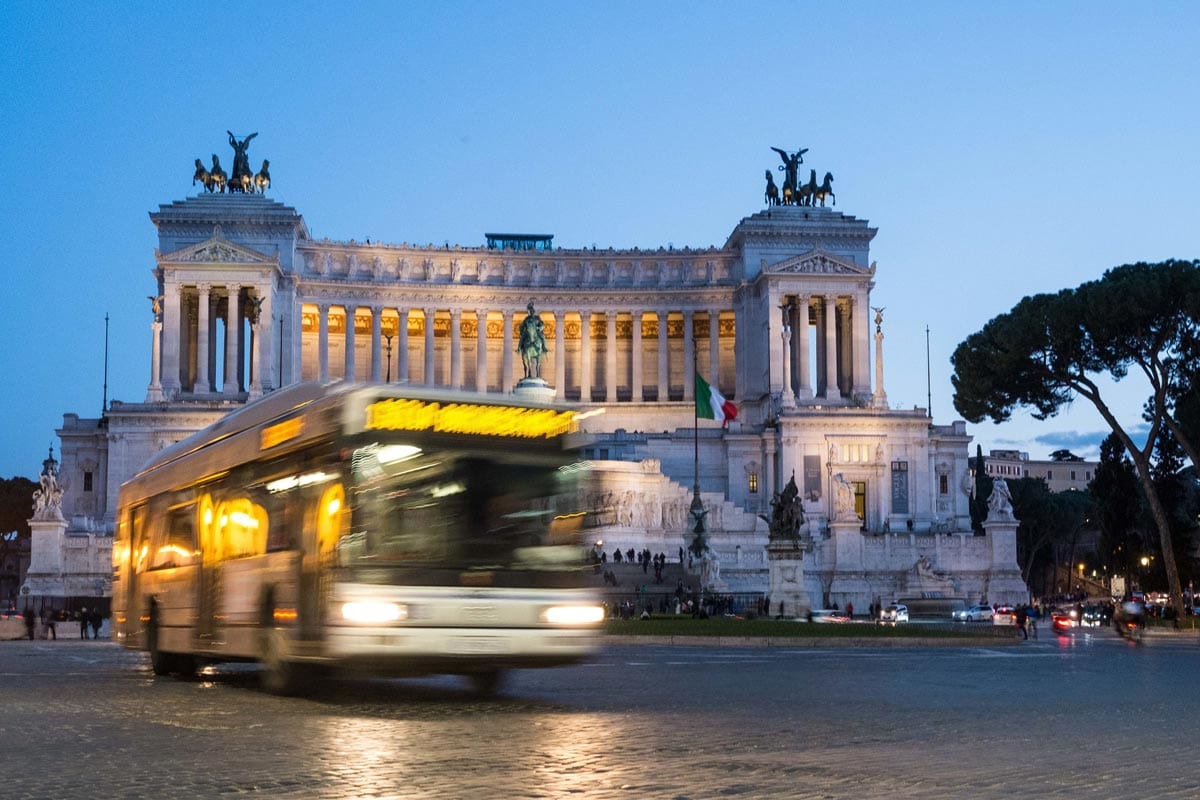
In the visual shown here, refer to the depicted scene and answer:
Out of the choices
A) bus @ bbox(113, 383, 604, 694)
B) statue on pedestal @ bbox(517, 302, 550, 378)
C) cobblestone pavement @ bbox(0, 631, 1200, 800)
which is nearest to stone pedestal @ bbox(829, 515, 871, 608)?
statue on pedestal @ bbox(517, 302, 550, 378)

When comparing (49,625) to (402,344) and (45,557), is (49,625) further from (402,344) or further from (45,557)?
(402,344)

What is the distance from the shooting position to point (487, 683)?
17656 millimetres

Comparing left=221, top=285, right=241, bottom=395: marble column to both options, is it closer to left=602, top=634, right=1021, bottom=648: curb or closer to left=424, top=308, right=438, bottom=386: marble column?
left=424, top=308, right=438, bottom=386: marble column

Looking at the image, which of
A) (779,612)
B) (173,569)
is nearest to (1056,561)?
(779,612)

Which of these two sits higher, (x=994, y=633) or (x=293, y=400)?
(x=293, y=400)

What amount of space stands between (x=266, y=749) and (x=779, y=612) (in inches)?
1389

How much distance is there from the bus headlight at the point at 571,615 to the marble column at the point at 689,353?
253ft

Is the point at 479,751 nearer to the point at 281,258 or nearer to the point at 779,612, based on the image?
the point at 779,612

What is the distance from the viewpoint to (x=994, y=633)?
1404 inches

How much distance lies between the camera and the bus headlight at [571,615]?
15.9 m

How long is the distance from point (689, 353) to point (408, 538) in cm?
8046

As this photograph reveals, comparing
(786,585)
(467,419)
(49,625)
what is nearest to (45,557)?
(49,625)

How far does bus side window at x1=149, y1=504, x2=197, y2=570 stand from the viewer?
19.6 meters

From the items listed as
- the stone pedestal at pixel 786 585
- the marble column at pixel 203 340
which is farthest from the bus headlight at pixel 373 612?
the marble column at pixel 203 340
